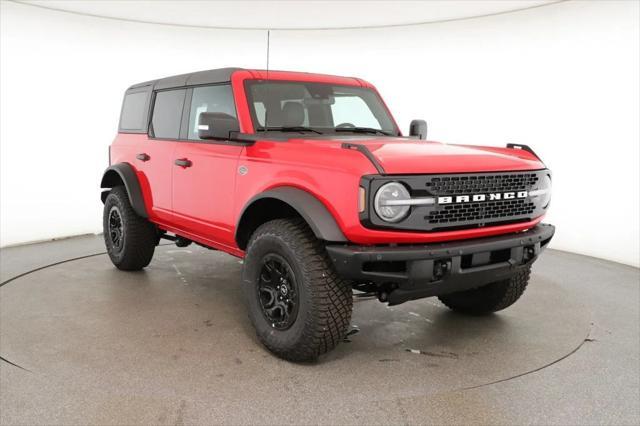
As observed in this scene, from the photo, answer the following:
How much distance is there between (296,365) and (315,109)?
1.80m

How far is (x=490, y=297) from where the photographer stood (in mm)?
4027

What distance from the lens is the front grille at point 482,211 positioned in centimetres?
296

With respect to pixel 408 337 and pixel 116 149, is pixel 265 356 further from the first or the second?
pixel 116 149

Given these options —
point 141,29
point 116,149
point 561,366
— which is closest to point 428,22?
point 141,29

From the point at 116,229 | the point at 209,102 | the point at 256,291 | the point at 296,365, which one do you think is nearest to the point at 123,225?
the point at 116,229

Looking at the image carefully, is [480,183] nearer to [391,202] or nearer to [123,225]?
[391,202]

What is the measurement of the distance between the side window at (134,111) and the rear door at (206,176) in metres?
0.85

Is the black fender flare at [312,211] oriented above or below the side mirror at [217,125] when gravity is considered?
below

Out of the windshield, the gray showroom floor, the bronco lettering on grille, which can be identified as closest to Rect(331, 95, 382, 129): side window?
the windshield

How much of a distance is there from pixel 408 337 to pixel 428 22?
5.01 m

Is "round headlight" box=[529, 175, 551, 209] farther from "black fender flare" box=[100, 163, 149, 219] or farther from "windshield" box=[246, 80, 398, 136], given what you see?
"black fender flare" box=[100, 163, 149, 219]

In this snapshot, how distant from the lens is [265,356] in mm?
3373

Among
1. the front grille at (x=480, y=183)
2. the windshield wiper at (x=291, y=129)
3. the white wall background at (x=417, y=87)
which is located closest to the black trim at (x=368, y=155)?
the front grille at (x=480, y=183)

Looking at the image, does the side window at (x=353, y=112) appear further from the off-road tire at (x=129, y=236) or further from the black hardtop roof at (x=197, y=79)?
the off-road tire at (x=129, y=236)
